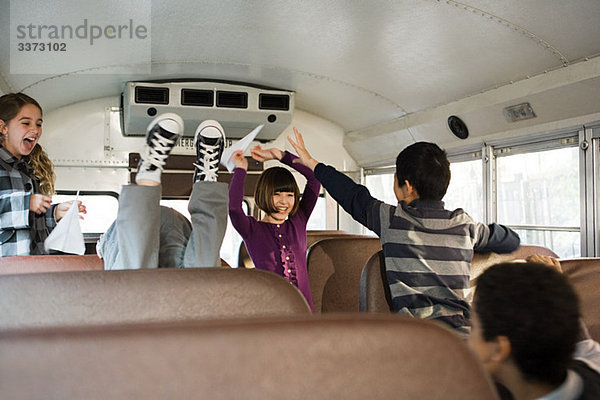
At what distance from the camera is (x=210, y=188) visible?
231cm

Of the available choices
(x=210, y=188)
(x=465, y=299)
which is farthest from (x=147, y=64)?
(x=465, y=299)

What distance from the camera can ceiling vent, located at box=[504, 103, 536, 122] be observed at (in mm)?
4559

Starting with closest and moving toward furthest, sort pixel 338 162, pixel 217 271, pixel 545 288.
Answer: pixel 545 288
pixel 217 271
pixel 338 162

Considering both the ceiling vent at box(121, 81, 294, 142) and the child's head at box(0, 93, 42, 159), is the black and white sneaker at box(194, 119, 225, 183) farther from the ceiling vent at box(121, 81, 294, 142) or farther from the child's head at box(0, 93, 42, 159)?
the ceiling vent at box(121, 81, 294, 142)

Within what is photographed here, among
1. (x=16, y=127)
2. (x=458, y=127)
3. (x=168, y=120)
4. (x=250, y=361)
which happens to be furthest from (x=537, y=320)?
(x=458, y=127)

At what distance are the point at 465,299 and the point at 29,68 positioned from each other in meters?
4.57

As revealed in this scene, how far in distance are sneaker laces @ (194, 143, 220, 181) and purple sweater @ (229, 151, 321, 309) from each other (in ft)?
1.83

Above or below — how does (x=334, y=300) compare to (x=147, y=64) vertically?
below

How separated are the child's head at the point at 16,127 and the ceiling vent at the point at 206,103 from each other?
130 inches

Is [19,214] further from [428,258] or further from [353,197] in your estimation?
[428,258]

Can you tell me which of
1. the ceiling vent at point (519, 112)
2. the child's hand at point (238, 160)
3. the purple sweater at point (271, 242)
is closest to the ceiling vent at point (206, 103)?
the ceiling vent at point (519, 112)

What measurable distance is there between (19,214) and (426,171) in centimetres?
196

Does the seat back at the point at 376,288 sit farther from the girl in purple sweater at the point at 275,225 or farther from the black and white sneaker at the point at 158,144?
the black and white sneaker at the point at 158,144

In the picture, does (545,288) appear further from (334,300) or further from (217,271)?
(334,300)
